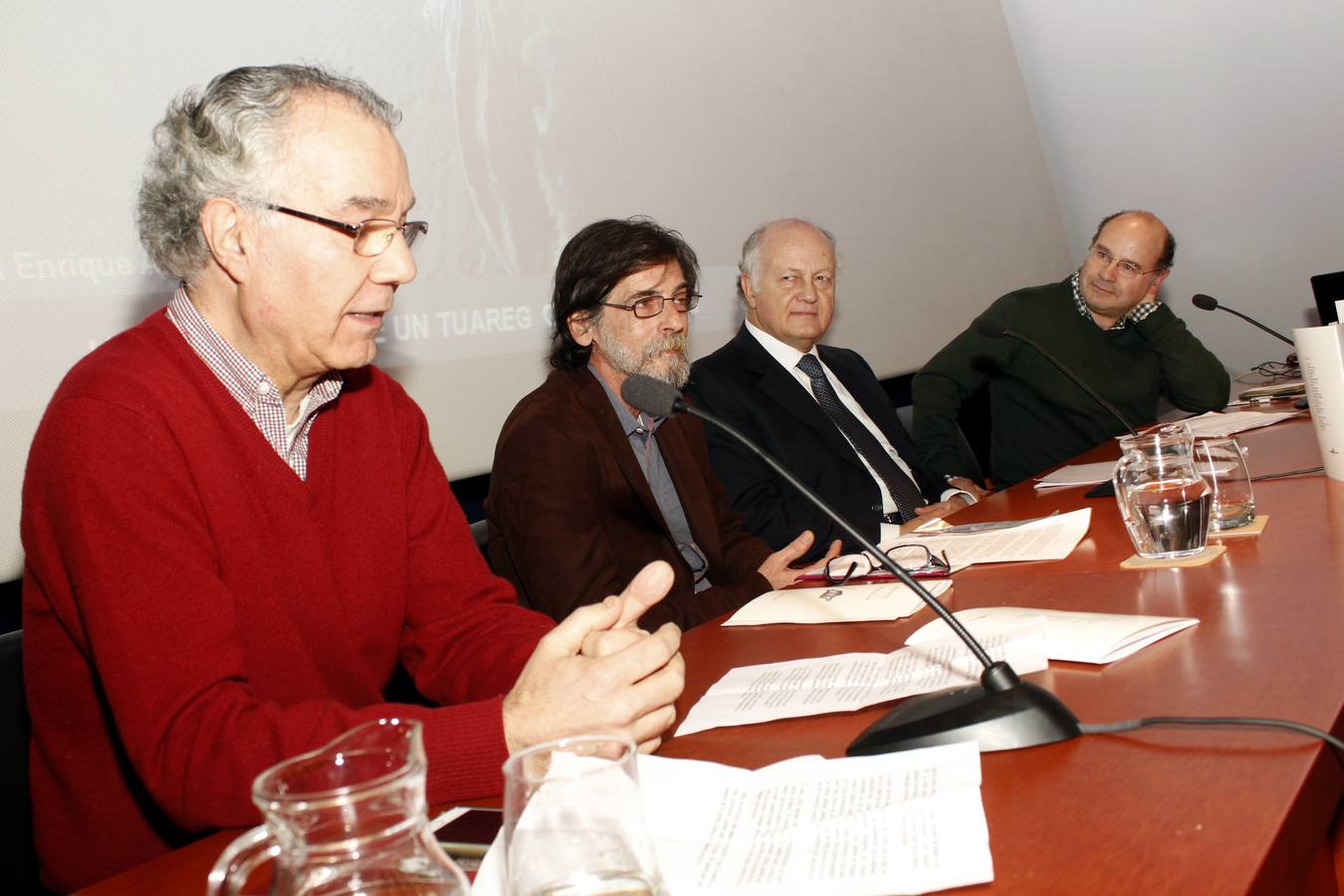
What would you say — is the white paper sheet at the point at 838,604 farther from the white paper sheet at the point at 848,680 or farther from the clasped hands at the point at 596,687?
the clasped hands at the point at 596,687

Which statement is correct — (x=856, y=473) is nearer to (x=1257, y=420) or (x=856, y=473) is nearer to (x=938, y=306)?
(x=1257, y=420)

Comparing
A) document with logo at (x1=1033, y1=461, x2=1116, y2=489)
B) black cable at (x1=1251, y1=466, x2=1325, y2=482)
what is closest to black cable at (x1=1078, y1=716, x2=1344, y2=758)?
black cable at (x1=1251, y1=466, x2=1325, y2=482)

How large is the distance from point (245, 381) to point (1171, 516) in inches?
48.1

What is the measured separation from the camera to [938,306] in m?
4.91

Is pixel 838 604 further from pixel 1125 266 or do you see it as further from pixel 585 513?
pixel 1125 266

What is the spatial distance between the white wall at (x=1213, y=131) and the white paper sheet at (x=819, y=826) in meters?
5.36

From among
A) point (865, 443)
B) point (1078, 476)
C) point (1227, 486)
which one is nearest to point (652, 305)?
point (865, 443)

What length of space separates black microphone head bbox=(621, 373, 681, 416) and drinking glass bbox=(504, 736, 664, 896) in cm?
68

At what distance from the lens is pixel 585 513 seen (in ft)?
7.38

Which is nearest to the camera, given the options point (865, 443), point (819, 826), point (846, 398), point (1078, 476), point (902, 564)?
point (819, 826)

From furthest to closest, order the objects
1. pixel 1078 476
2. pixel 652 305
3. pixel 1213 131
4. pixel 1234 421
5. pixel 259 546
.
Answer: pixel 1213 131 → pixel 1234 421 → pixel 652 305 → pixel 1078 476 → pixel 259 546

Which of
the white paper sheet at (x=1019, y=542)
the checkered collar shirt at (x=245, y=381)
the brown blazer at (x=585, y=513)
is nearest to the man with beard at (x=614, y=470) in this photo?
the brown blazer at (x=585, y=513)

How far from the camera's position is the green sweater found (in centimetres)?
386

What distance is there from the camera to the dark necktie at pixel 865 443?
308 centimetres
